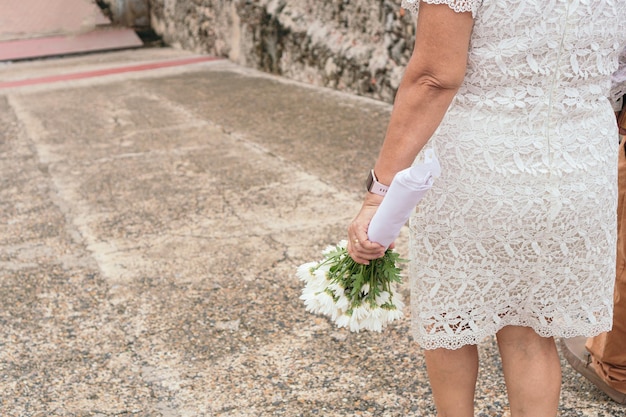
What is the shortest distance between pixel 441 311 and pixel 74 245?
265cm

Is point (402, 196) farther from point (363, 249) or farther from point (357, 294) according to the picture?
point (357, 294)

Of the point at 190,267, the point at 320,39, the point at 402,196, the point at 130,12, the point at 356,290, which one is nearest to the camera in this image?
the point at 402,196

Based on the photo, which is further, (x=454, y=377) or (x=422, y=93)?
(x=454, y=377)

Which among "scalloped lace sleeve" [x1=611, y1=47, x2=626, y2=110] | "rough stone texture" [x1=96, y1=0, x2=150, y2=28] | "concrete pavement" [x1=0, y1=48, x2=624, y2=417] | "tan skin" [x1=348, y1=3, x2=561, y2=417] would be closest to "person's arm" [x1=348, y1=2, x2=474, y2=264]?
"tan skin" [x1=348, y1=3, x2=561, y2=417]

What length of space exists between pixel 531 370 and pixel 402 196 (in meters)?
0.56

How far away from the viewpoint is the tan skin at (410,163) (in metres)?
1.58

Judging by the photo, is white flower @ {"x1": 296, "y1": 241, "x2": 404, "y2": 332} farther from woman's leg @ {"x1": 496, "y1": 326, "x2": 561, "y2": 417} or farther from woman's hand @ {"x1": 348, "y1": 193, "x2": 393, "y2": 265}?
woman's leg @ {"x1": 496, "y1": 326, "x2": 561, "y2": 417}

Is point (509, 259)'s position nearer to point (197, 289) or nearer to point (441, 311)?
point (441, 311)

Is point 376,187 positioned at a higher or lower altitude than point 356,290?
higher

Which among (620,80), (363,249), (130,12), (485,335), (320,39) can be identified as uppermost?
(620,80)

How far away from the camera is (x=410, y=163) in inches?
67.3

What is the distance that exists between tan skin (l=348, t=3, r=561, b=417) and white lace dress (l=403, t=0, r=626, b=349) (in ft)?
0.17

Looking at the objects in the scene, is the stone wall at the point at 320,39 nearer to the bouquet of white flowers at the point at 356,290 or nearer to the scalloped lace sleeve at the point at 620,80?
the scalloped lace sleeve at the point at 620,80

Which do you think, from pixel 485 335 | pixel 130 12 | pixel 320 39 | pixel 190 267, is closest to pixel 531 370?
pixel 485 335
